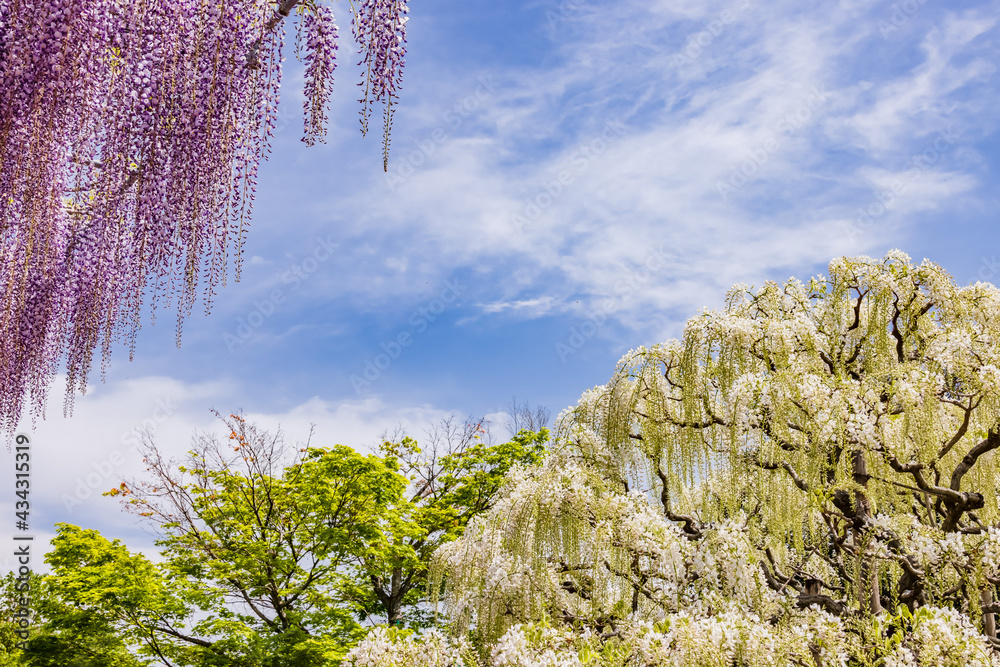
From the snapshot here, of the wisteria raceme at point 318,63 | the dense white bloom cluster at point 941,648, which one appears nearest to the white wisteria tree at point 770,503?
the dense white bloom cluster at point 941,648

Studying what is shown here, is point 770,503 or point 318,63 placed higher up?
point 318,63

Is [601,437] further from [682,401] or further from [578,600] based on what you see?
[578,600]

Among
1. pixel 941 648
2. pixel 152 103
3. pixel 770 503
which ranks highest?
pixel 152 103

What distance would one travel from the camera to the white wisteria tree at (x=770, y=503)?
510cm

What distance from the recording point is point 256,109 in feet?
16.7

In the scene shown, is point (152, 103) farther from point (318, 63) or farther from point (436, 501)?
point (436, 501)

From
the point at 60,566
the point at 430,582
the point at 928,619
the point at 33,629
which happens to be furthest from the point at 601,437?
the point at 33,629

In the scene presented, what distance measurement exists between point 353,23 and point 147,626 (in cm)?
981

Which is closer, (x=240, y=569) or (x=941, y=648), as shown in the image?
(x=941, y=648)

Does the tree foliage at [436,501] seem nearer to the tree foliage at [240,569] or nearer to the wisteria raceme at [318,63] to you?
the tree foliage at [240,569]

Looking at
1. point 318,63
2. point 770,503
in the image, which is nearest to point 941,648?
point 770,503

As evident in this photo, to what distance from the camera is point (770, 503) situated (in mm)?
5539

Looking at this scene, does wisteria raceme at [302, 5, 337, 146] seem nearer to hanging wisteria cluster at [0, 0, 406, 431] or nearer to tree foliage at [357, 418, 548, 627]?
hanging wisteria cluster at [0, 0, 406, 431]

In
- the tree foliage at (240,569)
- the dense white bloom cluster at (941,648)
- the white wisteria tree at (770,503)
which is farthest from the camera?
the tree foliage at (240,569)
